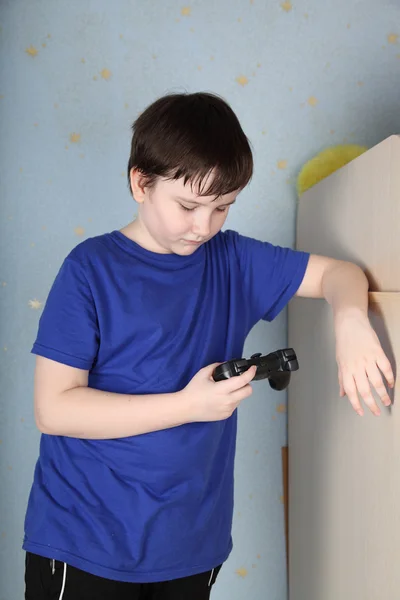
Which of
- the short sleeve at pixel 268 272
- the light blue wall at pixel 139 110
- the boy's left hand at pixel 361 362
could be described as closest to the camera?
the boy's left hand at pixel 361 362

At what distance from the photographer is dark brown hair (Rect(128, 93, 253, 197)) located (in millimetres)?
760

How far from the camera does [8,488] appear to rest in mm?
1243

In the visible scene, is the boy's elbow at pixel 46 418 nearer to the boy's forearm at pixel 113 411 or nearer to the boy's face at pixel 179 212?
the boy's forearm at pixel 113 411

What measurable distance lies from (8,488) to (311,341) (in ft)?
2.11

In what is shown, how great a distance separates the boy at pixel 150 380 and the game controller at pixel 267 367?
1 centimetres

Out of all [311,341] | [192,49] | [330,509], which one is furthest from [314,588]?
[192,49]

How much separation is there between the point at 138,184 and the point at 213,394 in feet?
0.91

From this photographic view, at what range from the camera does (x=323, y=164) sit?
125cm

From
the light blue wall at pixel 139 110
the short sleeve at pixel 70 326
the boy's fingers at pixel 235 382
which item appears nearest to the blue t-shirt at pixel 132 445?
the short sleeve at pixel 70 326

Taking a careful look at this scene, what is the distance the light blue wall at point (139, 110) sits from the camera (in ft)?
4.00

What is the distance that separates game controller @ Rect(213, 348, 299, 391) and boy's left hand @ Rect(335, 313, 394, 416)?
0.07 metres

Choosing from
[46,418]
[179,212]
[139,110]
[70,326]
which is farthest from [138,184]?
[139,110]

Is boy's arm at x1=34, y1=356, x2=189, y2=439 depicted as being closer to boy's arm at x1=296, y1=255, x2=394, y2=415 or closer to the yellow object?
boy's arm at x1=296, y1=255, x2=394, y2=415

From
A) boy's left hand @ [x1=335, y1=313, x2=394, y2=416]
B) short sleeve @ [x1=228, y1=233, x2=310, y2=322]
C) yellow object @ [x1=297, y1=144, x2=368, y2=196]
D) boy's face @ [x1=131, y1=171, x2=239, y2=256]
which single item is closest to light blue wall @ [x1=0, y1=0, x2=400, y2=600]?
yellow object @ [x1=297, y1=144, x2=368, y2=196]
